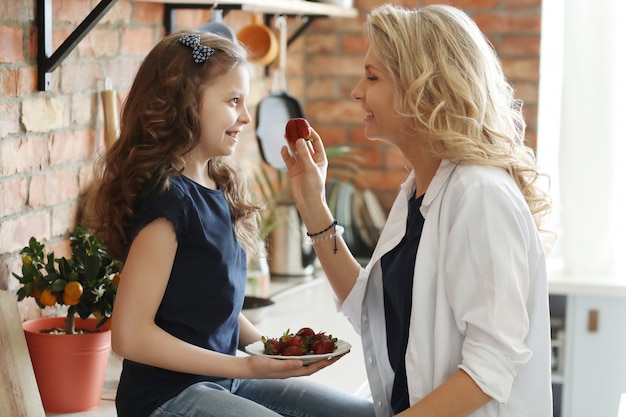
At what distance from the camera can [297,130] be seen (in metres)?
1.69

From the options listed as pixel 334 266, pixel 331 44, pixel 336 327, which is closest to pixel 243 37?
pixel 331 44

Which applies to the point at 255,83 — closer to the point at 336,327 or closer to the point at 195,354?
the point at 336,327

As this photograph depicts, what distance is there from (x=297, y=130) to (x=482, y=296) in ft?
1.76

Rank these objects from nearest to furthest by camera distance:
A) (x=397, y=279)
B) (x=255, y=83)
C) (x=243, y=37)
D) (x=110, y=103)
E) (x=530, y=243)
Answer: (x=530, y=243) < (x=397, y=279) < (x=110, y=103) < (x=243, y=37) < (x=255, y=83)

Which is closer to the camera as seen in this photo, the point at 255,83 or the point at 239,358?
the point at 239,358

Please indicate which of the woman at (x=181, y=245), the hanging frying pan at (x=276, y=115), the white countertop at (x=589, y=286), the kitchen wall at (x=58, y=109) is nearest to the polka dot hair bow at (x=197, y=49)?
the woman at (x=181, y=245)

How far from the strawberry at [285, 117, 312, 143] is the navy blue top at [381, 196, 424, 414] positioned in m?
0.26

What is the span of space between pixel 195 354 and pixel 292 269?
135 centimetres

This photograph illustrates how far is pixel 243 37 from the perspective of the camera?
8.30ft

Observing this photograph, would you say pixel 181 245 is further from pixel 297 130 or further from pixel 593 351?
pixel 593 351

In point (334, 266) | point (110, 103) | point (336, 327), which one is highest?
point (110, 103)

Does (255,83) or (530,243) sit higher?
(255,83)

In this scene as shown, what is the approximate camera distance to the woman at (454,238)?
133 centimetres

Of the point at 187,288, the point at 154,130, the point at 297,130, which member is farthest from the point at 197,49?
the point at 187,288
